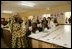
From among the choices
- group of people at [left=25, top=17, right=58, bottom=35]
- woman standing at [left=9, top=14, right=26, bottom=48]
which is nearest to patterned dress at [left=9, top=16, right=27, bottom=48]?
woman standing at [left=9, top=14, right=26, bottom=48]

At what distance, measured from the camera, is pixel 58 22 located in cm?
100

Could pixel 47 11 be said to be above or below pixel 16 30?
above

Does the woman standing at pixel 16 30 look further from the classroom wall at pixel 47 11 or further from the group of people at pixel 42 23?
the group of people at pixel 42 23

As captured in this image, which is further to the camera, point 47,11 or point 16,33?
point 47,11

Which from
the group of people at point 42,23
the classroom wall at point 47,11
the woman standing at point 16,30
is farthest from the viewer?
the group of people at point 42,23

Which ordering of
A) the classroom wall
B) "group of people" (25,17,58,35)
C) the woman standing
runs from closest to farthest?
the woman standing → the classroom wall → "group of people" (25,17,58,35)

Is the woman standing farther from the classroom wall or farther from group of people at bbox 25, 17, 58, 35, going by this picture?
group of people at bbox 25, 17, 58, 35

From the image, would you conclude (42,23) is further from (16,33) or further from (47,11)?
(16,33)

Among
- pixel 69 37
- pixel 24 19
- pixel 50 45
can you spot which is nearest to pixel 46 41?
pixel 50 45

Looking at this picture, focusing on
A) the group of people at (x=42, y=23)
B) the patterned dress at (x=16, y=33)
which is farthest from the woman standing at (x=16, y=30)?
the group of people at (x=42, y=23)

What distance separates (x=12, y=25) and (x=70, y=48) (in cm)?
96

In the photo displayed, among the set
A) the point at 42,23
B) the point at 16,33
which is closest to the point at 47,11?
the point at 42,23

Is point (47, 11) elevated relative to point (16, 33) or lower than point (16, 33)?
elevated

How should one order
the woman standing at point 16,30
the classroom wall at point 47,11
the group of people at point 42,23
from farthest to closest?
the group of people at point 42,23 → the classroom wall at point 47,11 → the woman standing at point 16,30
